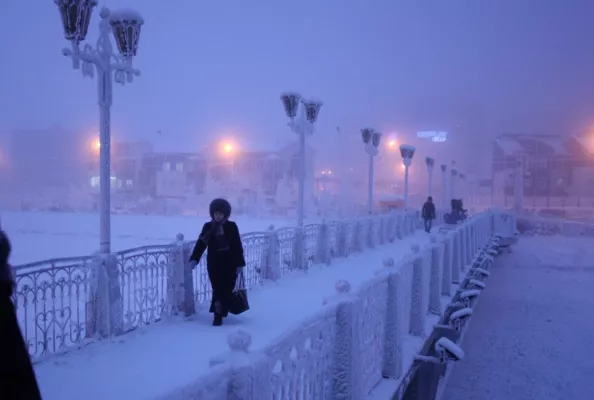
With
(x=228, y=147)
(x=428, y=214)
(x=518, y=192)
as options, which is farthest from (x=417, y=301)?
(x=228, y=147)

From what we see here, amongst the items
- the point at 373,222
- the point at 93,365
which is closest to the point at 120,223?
the point at 373,222

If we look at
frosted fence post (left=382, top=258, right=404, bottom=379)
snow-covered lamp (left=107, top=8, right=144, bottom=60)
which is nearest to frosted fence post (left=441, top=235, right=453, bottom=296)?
frosted fence post (left=382, top=258, right=404, bottom=379)

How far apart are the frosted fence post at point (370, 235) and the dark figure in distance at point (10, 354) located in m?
16.1

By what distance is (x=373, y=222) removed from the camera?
18062 mm

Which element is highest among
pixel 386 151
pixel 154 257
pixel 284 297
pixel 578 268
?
pixel 386 151

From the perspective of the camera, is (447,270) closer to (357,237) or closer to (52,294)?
(357,237)

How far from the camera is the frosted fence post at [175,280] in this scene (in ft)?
24.6

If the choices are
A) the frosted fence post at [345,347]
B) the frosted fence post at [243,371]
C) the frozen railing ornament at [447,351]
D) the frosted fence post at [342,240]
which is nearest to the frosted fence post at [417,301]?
the frozen railing ornament at [447,351]

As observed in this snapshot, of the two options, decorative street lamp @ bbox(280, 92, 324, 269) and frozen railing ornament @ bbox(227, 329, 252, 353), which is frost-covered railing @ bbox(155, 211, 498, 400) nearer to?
frozen railing ornament @ bbox(227, 329, 252, 353)

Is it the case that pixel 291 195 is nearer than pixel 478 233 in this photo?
No

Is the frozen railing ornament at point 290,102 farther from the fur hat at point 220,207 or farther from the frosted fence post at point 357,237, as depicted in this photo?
the fur hat at point 220,207

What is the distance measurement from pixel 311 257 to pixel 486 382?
16.3 ft

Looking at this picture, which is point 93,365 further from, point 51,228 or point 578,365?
point 51,228

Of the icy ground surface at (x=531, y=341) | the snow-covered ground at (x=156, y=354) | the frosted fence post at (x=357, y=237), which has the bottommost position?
the icy ground surface at (x=531, y=341)
